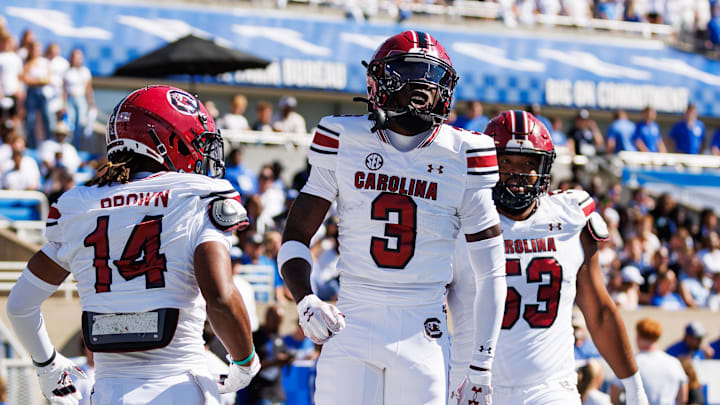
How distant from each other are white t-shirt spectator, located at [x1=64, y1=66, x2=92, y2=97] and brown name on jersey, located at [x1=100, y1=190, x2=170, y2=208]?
10908mm

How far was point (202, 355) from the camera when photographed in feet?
12.6

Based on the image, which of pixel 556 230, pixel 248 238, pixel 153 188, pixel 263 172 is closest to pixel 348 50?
pixel 263 172

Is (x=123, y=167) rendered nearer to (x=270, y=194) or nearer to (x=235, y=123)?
(x=270, y=194)

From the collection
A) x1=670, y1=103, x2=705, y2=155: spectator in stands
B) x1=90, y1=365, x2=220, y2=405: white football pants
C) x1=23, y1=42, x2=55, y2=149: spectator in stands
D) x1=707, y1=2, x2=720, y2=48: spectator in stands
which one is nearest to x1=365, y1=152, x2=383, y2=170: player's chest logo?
x1=90, y1=365, x2=220, y2=405: white football pants

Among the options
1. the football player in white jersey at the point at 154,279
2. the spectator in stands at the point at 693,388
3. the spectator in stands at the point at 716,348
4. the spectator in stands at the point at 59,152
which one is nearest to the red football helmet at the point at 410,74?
the football player in white jersey at the point at 154,279

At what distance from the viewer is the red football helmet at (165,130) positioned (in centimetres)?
400

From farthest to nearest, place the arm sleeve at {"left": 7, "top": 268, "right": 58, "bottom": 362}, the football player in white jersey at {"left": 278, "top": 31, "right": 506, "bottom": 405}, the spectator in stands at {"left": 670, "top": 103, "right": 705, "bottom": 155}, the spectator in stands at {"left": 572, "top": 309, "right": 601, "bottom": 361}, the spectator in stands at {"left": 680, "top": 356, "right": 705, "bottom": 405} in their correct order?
the spectator in stands at {"left": 670, "top": 103, "right": 705, "bottom": 155} → the spectator in stands at {"left": 680, "top": 356, "right": 705, "bottom": 405} → the spectator in stands at {"left": 572, "top": 309, "right": 601, "bottom": 361} → the football player in white jersey at {"left": 278, "top": 31, "right": 506, "bottom": 405} → the arm sleeve at {"left": 7, "top": 268, "right": 58, "bottom": 362}

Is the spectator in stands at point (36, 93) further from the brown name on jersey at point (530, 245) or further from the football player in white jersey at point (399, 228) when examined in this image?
the football player in white jersey at point (399, 228)

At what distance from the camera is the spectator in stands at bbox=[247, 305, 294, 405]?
29.3 feet

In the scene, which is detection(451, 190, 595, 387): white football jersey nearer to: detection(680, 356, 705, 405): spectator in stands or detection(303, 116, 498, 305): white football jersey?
detection(303, 116, 498, 305): white football jersey

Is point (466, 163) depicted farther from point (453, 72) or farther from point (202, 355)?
point (202, 355)

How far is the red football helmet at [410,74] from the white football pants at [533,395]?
142 cm

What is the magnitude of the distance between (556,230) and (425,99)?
4.23ft

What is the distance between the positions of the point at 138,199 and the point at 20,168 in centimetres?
867
